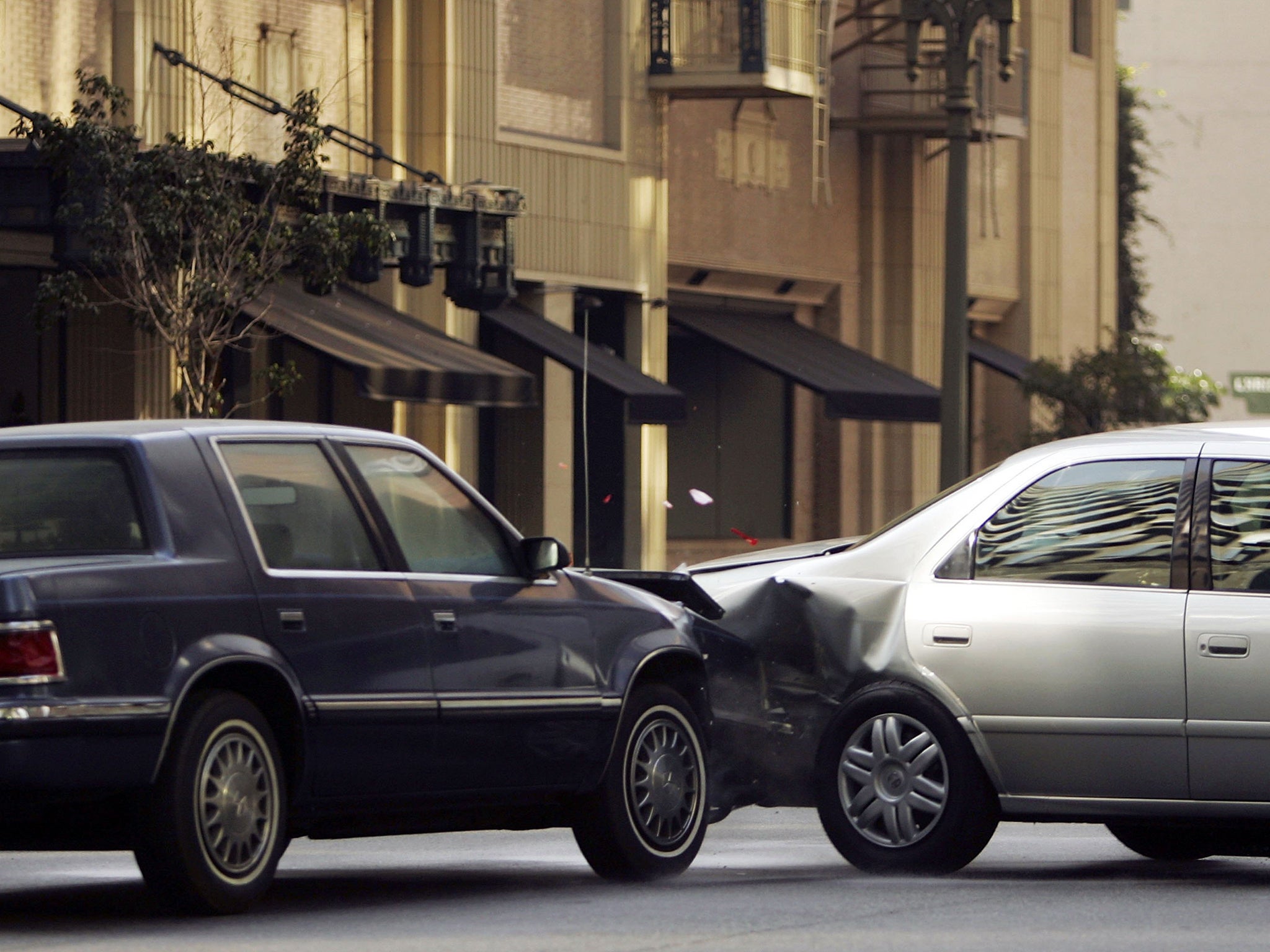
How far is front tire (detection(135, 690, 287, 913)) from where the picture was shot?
748 centimetres

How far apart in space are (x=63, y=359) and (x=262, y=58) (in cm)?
340

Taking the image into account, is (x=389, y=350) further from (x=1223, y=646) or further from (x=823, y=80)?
(x=1223, y=646)

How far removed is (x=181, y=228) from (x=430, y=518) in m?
9.66

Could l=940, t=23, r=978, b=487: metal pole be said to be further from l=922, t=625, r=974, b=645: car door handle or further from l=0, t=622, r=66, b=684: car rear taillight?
l=0, t=622, r=66, b=684: car rear taillight

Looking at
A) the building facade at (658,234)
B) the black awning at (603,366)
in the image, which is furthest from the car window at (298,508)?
the black awning at (603,366)

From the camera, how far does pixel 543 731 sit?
28.6ft

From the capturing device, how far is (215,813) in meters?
7.64

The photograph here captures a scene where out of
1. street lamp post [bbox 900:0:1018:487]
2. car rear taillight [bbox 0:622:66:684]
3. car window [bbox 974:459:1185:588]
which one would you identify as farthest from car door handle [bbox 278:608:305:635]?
street lamp post [bbox 900:0:1018:487]

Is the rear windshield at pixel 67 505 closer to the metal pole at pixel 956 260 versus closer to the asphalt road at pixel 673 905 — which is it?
the asphalt road at pixel 673 905

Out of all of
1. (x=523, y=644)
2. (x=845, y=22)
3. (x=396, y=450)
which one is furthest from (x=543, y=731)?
(x=845, y=22)

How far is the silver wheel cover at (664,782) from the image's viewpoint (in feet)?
29.9

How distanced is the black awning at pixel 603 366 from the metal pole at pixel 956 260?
330cm

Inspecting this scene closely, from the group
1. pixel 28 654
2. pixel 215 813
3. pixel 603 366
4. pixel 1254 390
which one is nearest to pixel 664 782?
pixel 215 813

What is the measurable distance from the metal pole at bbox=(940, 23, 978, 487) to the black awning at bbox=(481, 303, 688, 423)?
330cm
